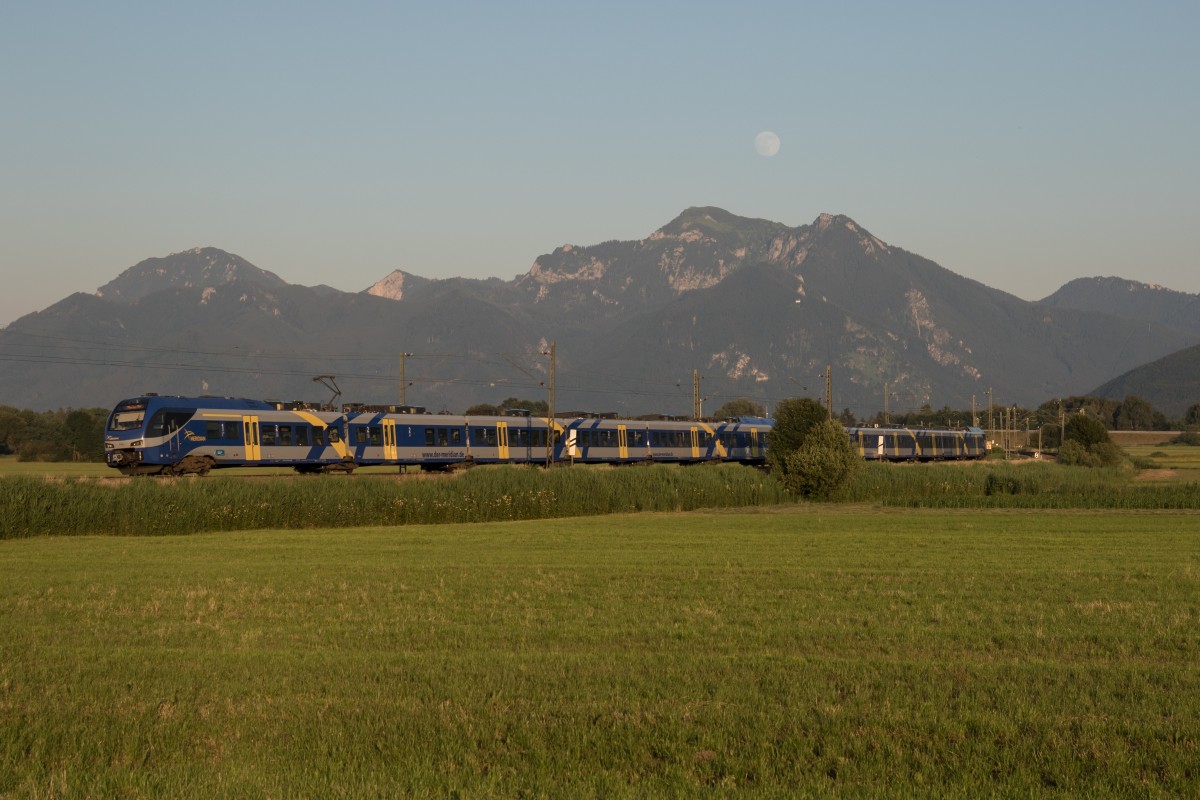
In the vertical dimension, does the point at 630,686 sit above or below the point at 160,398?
below

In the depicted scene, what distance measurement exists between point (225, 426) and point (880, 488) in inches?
1485

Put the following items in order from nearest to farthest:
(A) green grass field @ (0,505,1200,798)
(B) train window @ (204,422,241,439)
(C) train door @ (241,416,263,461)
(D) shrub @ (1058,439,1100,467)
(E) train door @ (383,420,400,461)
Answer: (A) green grass field @ (0,505,1200,798) < (B) train window @ (204,422,241,439) < (C) train door @ (241,416,263,461) < (E) train door @ (383,420,400,461) < (D) shrub @ (1058,439,1100,467)

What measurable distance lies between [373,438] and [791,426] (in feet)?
80.2

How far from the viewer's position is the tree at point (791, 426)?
7056 cm

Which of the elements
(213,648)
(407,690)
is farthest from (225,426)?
(407,690)

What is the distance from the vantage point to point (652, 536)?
1608 inches

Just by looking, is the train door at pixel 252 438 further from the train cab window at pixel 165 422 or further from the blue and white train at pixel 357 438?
the train cab window at pixel 165 422

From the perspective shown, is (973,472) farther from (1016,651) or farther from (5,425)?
(5,425)

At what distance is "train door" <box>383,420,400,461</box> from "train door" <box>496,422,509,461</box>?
29.1 ft

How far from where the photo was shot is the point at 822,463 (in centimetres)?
6738

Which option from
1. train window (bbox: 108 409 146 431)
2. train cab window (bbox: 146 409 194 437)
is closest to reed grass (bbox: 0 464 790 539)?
train cab window (bbox: 146 409 194 437)

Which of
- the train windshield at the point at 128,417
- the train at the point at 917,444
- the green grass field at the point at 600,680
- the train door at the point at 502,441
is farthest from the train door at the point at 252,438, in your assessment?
the train at the point at 917,444

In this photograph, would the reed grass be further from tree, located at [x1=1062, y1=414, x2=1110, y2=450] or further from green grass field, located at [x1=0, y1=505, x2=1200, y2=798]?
tree, located at [x1=1062, y1=414, x2=1110, y2=450]

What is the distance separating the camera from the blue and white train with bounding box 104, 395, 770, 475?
173 ft
